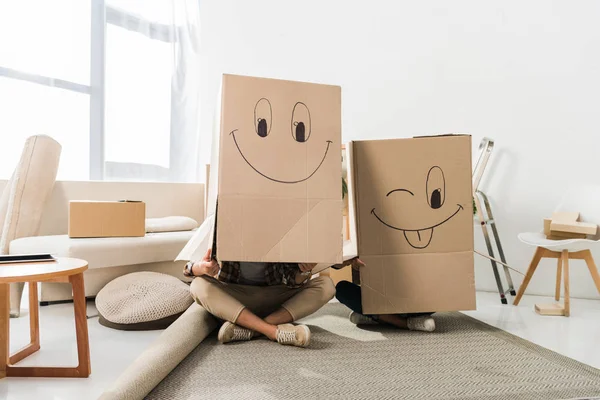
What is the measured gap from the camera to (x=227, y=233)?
4.44 feet

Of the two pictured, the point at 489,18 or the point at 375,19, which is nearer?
the point at 489,18

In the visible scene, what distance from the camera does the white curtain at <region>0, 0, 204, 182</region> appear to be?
2.91 m

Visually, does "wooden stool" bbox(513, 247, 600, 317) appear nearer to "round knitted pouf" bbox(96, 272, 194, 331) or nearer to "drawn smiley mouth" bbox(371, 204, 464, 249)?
"drawn smiley mouth" bbox(371, 204, 464, 249)

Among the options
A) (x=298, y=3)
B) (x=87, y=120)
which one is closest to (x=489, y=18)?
(x=298, y=3)

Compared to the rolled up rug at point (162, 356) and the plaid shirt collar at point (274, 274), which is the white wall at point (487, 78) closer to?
the plaid shirt collar at point (274, 274)

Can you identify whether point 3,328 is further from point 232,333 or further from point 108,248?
point 108,248

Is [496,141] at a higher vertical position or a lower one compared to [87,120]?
lower

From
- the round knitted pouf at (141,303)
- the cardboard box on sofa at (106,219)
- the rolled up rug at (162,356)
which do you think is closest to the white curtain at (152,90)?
the cardboard box on sofa at (106,219)

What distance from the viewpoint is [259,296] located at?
1701 millimetres

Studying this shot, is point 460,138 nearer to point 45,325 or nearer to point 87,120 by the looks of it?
point 45,325

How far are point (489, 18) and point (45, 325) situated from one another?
266 cm

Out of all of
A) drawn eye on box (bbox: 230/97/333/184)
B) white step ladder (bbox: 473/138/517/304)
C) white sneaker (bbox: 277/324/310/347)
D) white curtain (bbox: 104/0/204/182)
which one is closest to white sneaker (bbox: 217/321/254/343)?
white sneaker (bbox: 277/324/310/347)

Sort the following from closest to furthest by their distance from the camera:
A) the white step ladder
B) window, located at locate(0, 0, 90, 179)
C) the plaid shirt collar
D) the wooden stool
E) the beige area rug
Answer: the beige area rug
the plaid shirt collar
the wooden stool
the white step ladder
window, located at locate(0, 0, 90, 179)

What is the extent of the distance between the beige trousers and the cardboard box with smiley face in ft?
0.57
